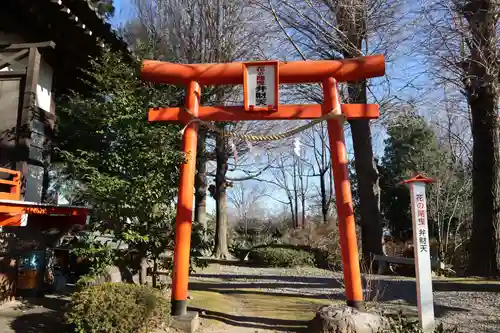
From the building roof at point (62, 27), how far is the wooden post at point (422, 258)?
6.29 m

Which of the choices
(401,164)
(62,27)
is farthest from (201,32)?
(401,164)

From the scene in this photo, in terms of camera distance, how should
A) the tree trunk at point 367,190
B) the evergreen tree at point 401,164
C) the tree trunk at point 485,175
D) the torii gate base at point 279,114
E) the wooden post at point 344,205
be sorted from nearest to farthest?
1. the wooden post at point 344,205
2. the torii gate base at point 279,114
3. the tree trunk at point 485,175
4. the tree trunk at point 367,190
5. the evergreen tree at point 401,164

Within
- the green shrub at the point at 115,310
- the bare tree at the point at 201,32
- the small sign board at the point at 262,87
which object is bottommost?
the green shrub at the point at 115,310

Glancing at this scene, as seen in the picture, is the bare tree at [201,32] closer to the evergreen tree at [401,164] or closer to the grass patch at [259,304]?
the grass patch at [259,304]

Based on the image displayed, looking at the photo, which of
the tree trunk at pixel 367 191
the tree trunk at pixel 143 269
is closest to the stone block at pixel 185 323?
the tree trunk at pixel 143 269

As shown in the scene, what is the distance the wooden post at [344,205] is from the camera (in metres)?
6.65

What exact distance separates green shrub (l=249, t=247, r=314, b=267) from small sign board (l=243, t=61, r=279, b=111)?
1093 centimetres

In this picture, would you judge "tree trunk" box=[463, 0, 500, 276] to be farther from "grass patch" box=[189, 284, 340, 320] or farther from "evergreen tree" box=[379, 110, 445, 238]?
"evergreen tree" box=[379, 110, 445, 238]

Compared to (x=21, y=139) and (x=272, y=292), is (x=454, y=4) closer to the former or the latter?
(x=272, y=292)

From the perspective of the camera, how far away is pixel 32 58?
26.5 ft

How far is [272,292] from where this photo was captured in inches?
408

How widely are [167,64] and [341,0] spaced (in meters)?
6.01

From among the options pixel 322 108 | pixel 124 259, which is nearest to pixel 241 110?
pixel 322 108

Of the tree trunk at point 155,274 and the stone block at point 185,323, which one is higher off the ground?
the tree trunk at point 155,274
